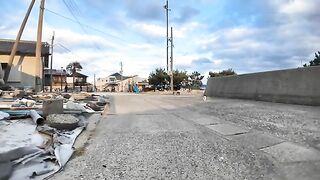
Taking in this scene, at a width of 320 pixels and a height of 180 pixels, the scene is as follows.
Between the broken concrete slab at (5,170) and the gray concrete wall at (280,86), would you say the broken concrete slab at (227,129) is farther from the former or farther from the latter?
the broken concrete slab at (5,170)

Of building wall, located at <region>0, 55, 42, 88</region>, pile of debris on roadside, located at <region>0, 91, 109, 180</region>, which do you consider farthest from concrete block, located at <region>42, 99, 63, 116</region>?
building wall, located at <region>0, 55, 42, 88</region>

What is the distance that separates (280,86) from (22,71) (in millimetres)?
45218

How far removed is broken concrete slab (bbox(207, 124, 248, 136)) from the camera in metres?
8.28

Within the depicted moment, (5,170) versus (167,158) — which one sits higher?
(5,170)

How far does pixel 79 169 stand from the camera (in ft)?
17.7

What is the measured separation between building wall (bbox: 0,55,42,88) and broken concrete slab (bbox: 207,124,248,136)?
140 ft

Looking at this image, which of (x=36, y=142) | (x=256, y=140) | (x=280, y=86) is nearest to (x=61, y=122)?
(x=36, y=142)

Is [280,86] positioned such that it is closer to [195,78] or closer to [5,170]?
[5,170]

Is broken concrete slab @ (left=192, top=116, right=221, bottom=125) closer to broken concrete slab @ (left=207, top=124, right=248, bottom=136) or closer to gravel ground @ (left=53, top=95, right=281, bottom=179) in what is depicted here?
broken concrete slab @ (left=207, top=124, right=248, bottom=136)

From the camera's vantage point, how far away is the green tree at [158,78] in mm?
80706

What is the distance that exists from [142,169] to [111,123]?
17.3 ft

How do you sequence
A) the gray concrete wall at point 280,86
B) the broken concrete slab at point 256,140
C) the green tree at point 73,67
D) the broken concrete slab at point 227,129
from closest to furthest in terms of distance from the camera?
the broken concrete slab at point 256,140, the broken concrete slab at point 227,129, the gray concrete wall at point 280,86, the green tree at point 73,67

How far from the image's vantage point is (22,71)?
169ft

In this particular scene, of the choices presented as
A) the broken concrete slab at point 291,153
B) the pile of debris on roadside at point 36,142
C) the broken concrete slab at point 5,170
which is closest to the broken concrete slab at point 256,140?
the broken concrete slab at point 291,153
